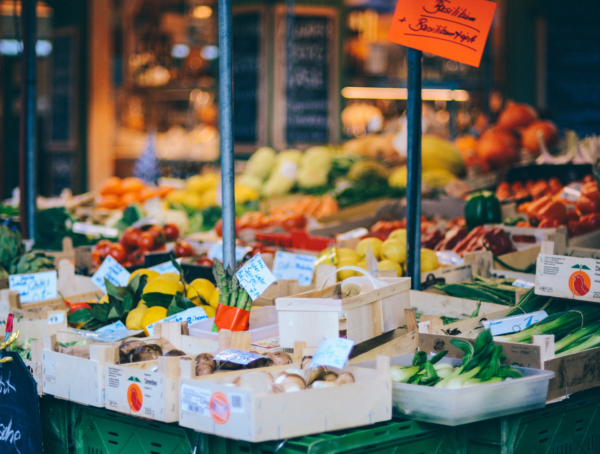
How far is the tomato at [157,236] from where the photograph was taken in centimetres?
461

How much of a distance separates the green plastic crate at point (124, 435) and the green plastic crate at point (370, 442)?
0.14m

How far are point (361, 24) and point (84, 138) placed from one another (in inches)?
180

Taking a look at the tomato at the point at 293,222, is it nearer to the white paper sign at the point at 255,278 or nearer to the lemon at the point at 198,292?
the lemon at the point at 198,292

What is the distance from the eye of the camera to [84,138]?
10.3 metres

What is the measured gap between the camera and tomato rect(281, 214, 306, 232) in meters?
4.95

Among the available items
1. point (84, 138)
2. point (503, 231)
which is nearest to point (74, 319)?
point (503, 231)

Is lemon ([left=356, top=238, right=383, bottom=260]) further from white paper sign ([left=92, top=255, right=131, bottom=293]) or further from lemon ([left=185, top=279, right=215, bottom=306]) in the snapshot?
white paper sign ([left=92, top=255, right=131, bottom=293])

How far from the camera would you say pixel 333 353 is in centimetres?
204

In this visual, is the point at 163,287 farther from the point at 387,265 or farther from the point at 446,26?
the point at 446,26

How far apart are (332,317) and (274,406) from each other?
530 mm

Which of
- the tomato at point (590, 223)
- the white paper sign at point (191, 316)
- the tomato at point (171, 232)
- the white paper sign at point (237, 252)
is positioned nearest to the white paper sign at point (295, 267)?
the white paper sign at point (237, 252)

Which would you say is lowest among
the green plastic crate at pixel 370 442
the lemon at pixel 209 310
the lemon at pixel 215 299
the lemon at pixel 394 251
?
the green plastic crate at pixel 370 442

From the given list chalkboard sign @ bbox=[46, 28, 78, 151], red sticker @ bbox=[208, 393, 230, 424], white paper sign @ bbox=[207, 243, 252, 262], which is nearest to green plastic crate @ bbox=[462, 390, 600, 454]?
red sticker @ bbox=[208, 393, 230, 424]

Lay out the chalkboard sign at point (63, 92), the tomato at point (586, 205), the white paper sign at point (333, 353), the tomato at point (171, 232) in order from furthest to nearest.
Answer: the chalkboard sign at point (63, 92) → the tomato at point (171, 232) → the tomato at point (586, 205) → the white paper sign at point (333, 353)
